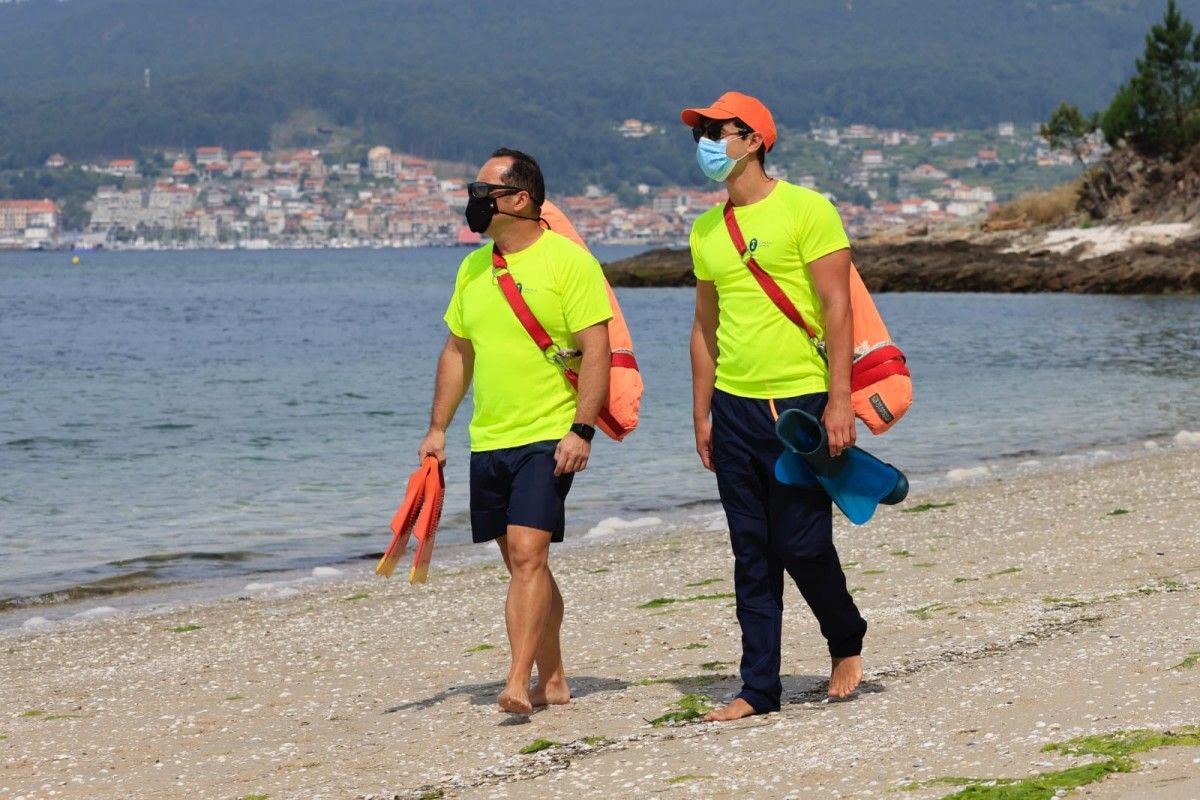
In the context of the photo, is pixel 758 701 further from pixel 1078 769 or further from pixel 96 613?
pixel 96 613

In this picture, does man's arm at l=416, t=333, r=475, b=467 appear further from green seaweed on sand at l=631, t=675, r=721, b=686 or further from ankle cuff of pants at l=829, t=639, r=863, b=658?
ankle cuff of pants at l=829, t=639, r=863, b=658

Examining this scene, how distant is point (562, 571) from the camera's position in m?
10.8

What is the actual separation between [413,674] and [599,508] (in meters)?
7.56

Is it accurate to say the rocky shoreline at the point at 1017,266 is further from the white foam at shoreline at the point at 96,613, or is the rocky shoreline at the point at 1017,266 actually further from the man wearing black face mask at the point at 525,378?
the man wearing black face mask at the point at 525,378

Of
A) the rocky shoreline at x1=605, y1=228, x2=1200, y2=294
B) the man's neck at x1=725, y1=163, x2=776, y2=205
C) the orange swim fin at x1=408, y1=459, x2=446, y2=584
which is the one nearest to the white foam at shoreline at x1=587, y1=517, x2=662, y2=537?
the orange swim fin at x1=408, y1=459, x2=446, y2=584

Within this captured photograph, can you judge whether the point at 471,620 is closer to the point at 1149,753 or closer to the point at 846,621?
the point at 846,621

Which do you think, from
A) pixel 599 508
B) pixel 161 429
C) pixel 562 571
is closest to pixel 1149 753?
pixel 562 571

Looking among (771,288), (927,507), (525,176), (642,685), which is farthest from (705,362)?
(927,507)

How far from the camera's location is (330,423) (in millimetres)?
24391

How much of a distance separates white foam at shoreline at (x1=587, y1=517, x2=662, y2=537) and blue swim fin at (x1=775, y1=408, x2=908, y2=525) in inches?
295

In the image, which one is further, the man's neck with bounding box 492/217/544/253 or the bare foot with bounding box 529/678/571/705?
the bare foot with bounding box 529/678/571/705

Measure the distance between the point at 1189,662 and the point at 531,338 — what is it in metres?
2.58

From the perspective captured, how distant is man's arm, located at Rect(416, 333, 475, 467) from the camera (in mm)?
6234

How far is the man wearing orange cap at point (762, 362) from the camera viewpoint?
5.66 metres
